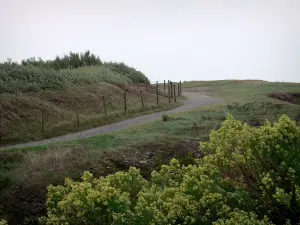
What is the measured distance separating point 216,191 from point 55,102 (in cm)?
1932

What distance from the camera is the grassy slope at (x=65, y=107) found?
18.3m

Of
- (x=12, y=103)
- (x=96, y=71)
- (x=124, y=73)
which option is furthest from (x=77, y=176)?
(x=124, y=73)

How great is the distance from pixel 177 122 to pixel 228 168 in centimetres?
1398

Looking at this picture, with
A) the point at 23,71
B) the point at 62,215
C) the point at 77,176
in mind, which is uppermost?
the point at 23,71

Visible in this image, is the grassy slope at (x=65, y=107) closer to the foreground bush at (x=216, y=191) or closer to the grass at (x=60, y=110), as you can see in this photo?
the grass at (x=60, y=110)

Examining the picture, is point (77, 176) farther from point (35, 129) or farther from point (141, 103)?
point (141, 103)

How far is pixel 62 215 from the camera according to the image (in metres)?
4.51

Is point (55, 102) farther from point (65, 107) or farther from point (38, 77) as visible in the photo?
point (38, 77)

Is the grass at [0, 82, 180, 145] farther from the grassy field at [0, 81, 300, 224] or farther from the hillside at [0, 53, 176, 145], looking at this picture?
the grassy field at [0, 81, 300, 224]

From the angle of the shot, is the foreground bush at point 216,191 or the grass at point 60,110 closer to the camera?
the foreground bush at point 216,191

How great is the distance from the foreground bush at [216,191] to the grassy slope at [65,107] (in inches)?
515

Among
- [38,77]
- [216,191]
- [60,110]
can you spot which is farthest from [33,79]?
[216,191]

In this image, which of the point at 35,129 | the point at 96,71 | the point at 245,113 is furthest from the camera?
the point at 96,71

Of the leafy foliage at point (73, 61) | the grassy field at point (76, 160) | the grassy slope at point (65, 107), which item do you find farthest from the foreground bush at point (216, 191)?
the leafy foliage at point (73, 61)
